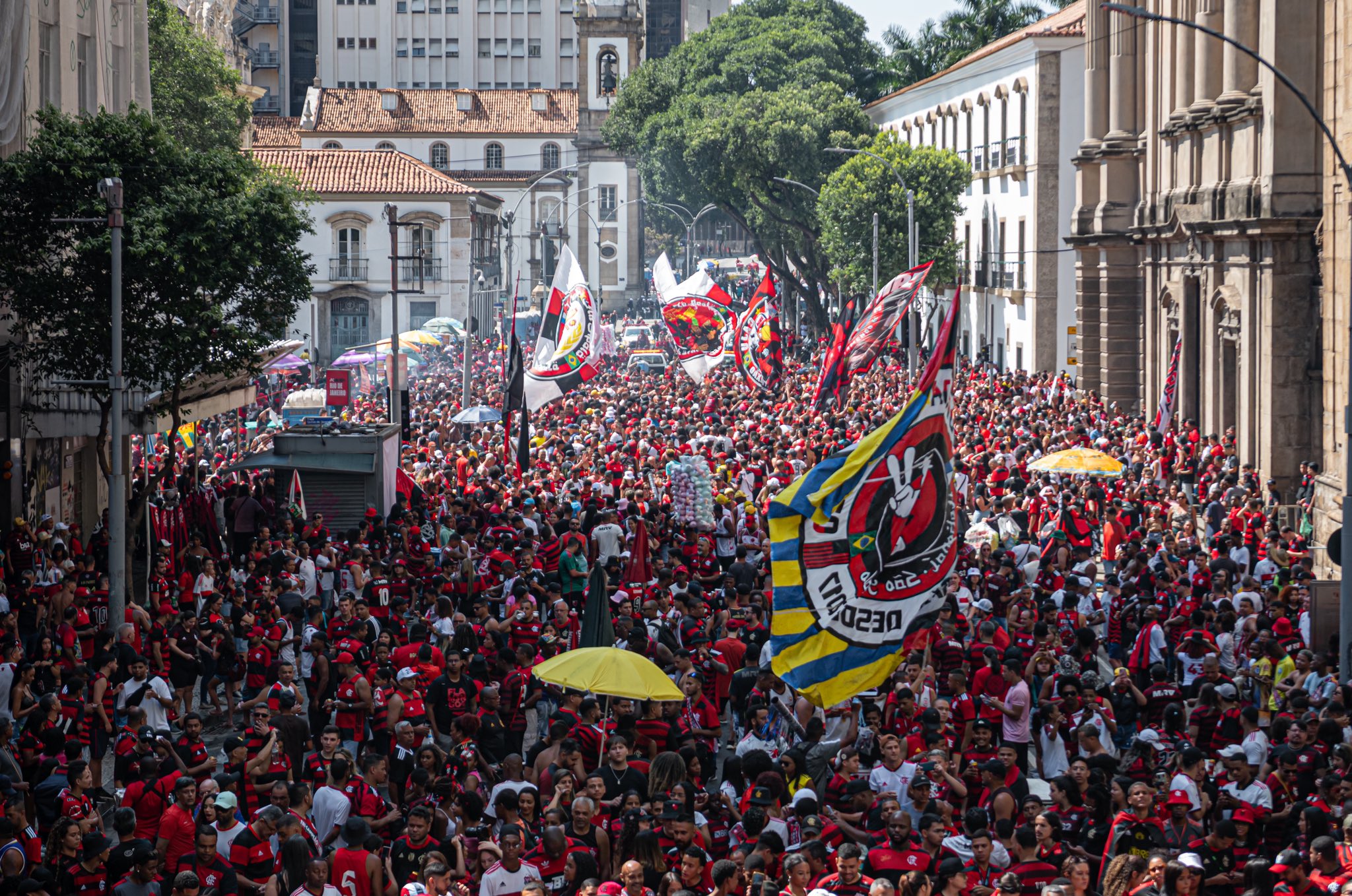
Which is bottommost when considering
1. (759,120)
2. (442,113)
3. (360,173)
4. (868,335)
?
(868,335)

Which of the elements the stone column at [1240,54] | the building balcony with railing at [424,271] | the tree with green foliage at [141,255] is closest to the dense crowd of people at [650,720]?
the tree with green foliage at [141,255]

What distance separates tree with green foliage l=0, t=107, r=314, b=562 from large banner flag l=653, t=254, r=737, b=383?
1750 cm

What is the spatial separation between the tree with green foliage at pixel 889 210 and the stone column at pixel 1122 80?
554 inches

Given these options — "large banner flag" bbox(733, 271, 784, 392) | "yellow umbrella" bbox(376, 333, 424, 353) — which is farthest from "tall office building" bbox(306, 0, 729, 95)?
"large banner flag" bbox(733, 271, 784, 392)

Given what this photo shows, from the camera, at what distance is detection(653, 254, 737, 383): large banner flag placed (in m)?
38.6

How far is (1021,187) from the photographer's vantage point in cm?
5450

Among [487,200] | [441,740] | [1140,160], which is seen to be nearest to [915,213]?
[1140,160]

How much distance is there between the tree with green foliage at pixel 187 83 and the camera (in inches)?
1932

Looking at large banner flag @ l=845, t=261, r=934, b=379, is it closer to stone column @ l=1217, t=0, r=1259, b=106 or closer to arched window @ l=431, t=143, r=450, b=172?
stone column @ l=1217, t=0, r=1259, b=106

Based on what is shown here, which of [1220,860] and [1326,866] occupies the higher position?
[1326,866]

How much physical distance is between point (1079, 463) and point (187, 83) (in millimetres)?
34834

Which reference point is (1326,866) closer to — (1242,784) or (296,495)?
(1242,784)

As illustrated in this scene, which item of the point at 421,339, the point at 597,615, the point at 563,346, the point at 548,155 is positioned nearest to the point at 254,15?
the point at 548,155

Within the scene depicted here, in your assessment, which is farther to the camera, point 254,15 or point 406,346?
point 254,15
